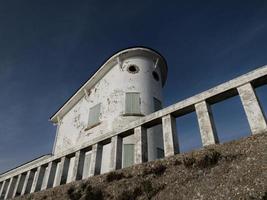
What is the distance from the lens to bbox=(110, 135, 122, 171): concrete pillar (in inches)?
229

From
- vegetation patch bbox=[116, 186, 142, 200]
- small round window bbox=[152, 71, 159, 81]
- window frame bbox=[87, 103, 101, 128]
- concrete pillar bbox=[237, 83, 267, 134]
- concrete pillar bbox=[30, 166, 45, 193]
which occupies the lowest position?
vegetation patch bbox=[116, 186, 142, 200]

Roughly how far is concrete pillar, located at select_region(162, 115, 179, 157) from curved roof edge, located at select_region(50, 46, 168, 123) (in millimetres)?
11608

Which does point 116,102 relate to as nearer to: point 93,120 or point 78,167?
point 93,120

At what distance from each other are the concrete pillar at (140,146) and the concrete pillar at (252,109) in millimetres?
2679

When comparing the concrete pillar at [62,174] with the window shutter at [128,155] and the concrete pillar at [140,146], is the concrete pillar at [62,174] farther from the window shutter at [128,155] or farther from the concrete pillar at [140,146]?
the window shutter at [128,155]

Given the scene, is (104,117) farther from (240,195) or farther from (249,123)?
(240,195)

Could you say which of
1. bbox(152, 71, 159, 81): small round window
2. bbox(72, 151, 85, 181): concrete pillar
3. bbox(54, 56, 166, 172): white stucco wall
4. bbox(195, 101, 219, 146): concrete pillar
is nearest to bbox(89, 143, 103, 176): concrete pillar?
bbox(72, 151, 85, 181): concrete pillar

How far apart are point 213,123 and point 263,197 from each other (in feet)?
7.60

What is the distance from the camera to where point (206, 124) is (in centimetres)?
471

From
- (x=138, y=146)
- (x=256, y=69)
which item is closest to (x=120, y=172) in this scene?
(x=138, y=146)

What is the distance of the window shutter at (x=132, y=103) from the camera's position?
44.0 feet

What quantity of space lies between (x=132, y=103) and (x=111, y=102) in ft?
5.28

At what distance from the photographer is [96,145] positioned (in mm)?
6711

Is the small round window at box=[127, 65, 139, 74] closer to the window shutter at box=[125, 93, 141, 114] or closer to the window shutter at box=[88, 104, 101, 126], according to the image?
the window shutter at box=[125, 93, 141, 114]
